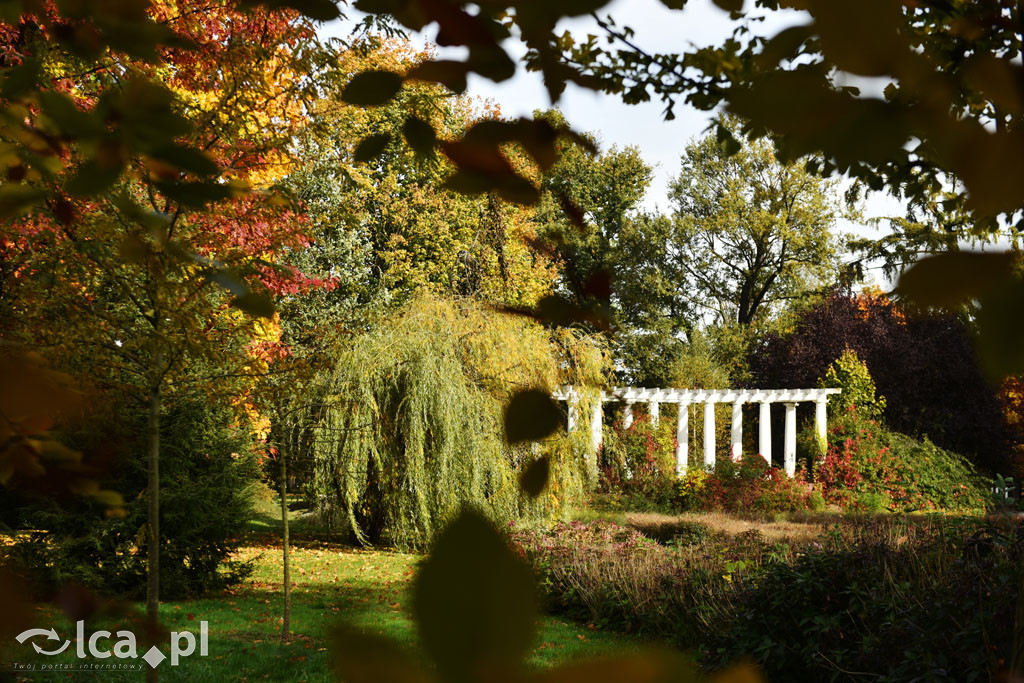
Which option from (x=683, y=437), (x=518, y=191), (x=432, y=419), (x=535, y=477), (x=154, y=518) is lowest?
(x=683, y=437)

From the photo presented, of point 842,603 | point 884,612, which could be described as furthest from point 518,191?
point 842,603

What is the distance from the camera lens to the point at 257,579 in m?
7.64

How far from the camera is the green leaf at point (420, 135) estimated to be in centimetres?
75

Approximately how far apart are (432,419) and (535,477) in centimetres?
774

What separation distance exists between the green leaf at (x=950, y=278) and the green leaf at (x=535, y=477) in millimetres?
433

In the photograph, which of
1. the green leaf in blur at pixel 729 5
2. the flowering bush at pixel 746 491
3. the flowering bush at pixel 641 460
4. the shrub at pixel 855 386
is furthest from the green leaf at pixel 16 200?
the shrub at pixel 855 386

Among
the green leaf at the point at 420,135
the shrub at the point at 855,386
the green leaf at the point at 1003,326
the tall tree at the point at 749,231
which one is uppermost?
the tall tree at the point at 749,231

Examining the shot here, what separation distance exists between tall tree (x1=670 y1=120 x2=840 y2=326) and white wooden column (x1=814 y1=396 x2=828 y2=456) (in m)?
5.90

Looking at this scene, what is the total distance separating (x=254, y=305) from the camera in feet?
2.56

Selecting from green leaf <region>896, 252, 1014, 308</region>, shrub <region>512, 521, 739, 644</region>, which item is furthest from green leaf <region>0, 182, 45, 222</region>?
shrub <region>512, 521, 739, 644</region>

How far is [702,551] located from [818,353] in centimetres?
1176

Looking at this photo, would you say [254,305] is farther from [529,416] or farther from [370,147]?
[529,416]

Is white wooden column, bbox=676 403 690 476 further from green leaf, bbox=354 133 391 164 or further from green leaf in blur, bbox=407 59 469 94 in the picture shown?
green leaf in blur, bbox=407 59 469 94

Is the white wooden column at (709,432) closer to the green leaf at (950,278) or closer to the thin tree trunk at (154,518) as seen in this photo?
the thin tree trunk at (154,518)
